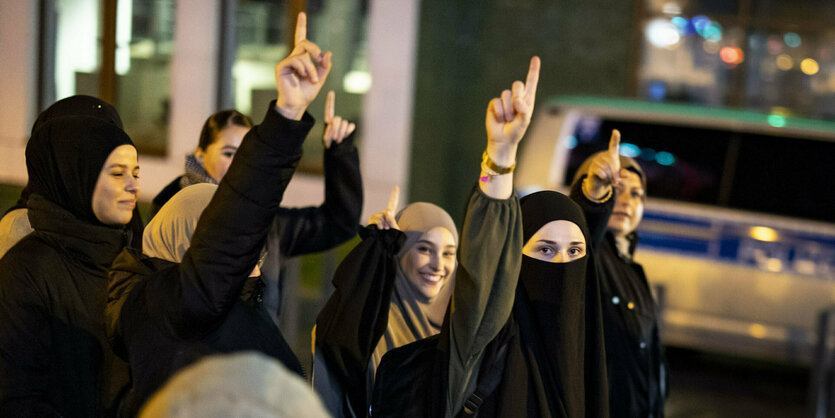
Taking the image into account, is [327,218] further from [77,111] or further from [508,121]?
[508,121]

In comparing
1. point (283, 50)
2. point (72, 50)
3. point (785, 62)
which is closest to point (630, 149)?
point (785, 62)

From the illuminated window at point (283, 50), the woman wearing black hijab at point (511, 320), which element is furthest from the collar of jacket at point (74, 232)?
the illuminated window at point (283, 50)

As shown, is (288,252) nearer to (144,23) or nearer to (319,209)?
(319,209)

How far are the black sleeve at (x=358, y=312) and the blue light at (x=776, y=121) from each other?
16.3ft

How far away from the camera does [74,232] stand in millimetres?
2922

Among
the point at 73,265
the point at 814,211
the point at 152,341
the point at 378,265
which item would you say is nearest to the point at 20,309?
the point at 73,265

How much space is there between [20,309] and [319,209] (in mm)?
1400

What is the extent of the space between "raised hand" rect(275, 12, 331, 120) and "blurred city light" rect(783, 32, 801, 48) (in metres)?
8.88

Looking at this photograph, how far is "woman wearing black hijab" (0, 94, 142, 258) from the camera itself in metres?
3.10

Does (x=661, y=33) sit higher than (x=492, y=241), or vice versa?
(x=661, y=33)

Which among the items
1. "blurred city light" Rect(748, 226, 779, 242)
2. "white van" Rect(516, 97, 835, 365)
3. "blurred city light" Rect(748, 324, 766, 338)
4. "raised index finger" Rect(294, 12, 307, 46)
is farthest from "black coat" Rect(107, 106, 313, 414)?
"blurred city light" Rect(748, 324, 766, 338)

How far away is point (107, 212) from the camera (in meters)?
2.95

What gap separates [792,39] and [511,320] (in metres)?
8.38

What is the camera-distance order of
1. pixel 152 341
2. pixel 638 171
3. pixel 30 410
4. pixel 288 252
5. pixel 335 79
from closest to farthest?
pixel 152 341, pixel 30 410, pixel 288 252, pixel 638 171, pixel 335 79
